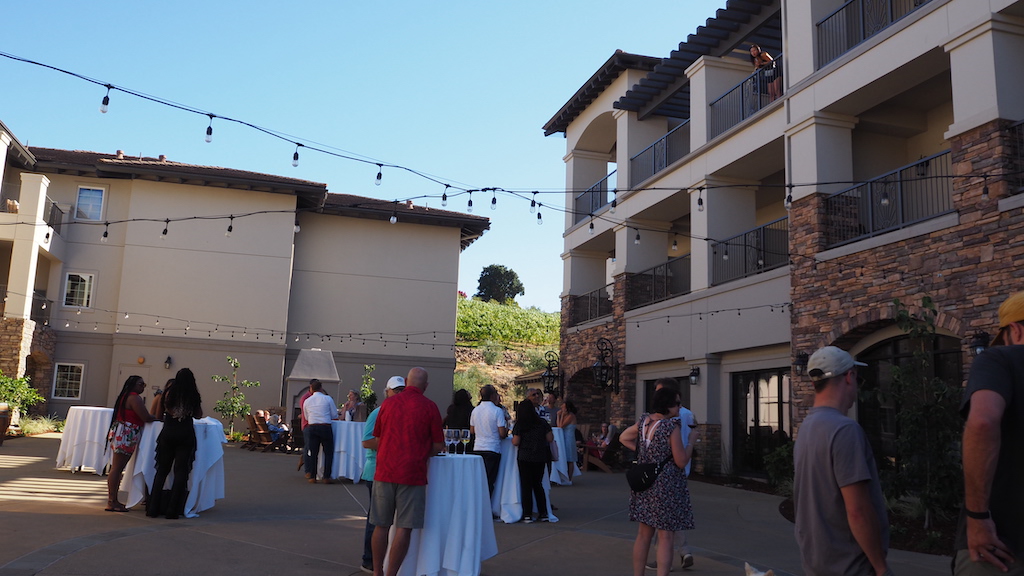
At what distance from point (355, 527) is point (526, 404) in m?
2.49

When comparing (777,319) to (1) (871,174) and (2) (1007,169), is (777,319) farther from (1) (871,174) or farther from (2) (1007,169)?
(2) (1007,169)

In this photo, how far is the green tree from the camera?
6322cm

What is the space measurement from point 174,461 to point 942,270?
1016cm

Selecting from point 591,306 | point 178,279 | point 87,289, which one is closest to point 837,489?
point 591,306

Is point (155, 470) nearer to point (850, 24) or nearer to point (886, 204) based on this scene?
point (886, 204)

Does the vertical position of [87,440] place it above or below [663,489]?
below

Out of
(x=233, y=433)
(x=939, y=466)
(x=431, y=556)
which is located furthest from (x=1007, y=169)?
(x=233, y=433)

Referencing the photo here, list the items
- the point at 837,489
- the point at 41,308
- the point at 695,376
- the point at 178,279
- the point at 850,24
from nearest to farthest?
the point at 837,489 < the point at 850,24 < the point at 695,376 < the point at 41,308 < the point at 178,279

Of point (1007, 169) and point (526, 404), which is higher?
point (1007, 169)

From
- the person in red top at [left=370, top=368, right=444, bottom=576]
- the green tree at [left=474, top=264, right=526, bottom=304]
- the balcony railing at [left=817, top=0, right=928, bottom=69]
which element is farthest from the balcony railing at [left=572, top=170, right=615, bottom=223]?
the green tree at [left=474, top=264, right=526, bottom=304]

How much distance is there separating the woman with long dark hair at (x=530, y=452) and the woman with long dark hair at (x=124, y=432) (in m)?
4.33

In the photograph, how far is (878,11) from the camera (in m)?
13.8

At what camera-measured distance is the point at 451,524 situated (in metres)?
6.55

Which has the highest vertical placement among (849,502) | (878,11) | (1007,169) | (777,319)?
(878,11)
